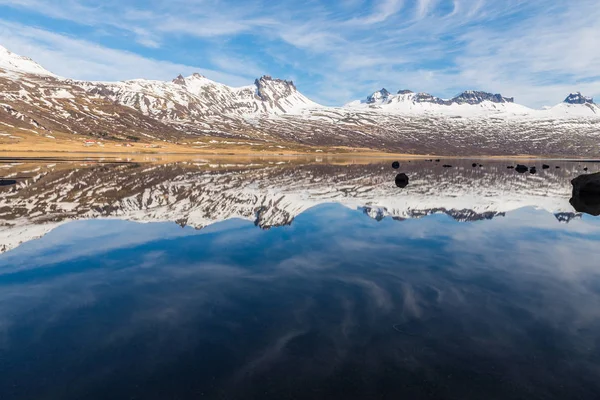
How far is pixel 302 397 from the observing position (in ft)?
24.8

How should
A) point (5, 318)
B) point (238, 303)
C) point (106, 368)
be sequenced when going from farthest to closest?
point (238, 303)
point (5, 318)
point (106, 368)

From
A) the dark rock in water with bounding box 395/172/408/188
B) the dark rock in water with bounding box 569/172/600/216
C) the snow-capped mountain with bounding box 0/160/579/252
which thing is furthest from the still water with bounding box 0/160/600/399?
the dark rock in water with bounding box 395/172/408/188

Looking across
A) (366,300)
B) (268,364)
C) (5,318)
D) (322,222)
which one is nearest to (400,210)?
(322,222)

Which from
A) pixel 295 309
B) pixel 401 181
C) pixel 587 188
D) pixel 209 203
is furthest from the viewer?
pixel 401 181

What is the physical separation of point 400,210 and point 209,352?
937 inches

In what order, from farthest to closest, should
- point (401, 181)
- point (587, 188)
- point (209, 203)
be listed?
point (401, 181)
point (587, 188)
point (209, 203)

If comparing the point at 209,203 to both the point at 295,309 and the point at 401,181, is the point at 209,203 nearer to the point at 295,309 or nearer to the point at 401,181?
the point at 295,309

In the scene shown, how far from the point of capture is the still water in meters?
8.10

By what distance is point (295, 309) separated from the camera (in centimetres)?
1167

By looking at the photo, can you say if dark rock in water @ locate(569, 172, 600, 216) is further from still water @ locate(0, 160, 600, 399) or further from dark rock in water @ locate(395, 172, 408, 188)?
still water @ locate(0, 160, 600, 399)

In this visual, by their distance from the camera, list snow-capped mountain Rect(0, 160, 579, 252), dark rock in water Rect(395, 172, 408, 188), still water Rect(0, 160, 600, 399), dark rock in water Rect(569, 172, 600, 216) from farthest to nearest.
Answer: dark rock in water Rect(395, 172, 408, 188), dark rock in water Rect(569, 172, 600, 216), snow-capped mountain Rect(0, 160, 579, 252), still water Rect(0, 160, 600, 399)

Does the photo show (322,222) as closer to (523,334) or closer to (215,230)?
(215,230)

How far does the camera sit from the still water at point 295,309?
26.6 feet

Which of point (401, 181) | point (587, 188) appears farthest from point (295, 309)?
point (587, 188)
